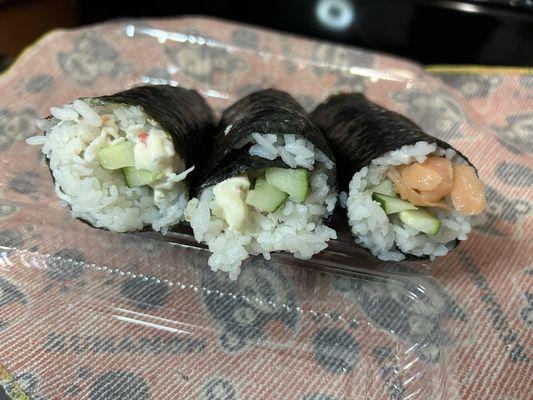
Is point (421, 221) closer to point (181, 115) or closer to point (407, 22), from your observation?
point (181, 115)

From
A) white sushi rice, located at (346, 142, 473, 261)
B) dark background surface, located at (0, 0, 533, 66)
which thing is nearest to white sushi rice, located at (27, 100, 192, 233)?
white sushi rice, located at (346, 142, 473, 261)

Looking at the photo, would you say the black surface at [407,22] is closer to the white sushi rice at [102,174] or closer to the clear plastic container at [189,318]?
the clear plastic container at [189,318]

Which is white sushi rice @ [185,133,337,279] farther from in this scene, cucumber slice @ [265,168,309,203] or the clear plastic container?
the clear plastic container

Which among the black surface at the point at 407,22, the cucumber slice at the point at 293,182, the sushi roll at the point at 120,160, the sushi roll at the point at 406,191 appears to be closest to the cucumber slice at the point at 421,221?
the sushi roll at the point at 406,191

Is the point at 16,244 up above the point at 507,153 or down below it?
below

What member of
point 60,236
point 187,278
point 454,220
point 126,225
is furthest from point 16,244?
point 454,220

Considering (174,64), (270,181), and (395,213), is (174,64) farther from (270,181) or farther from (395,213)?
(395,213)
